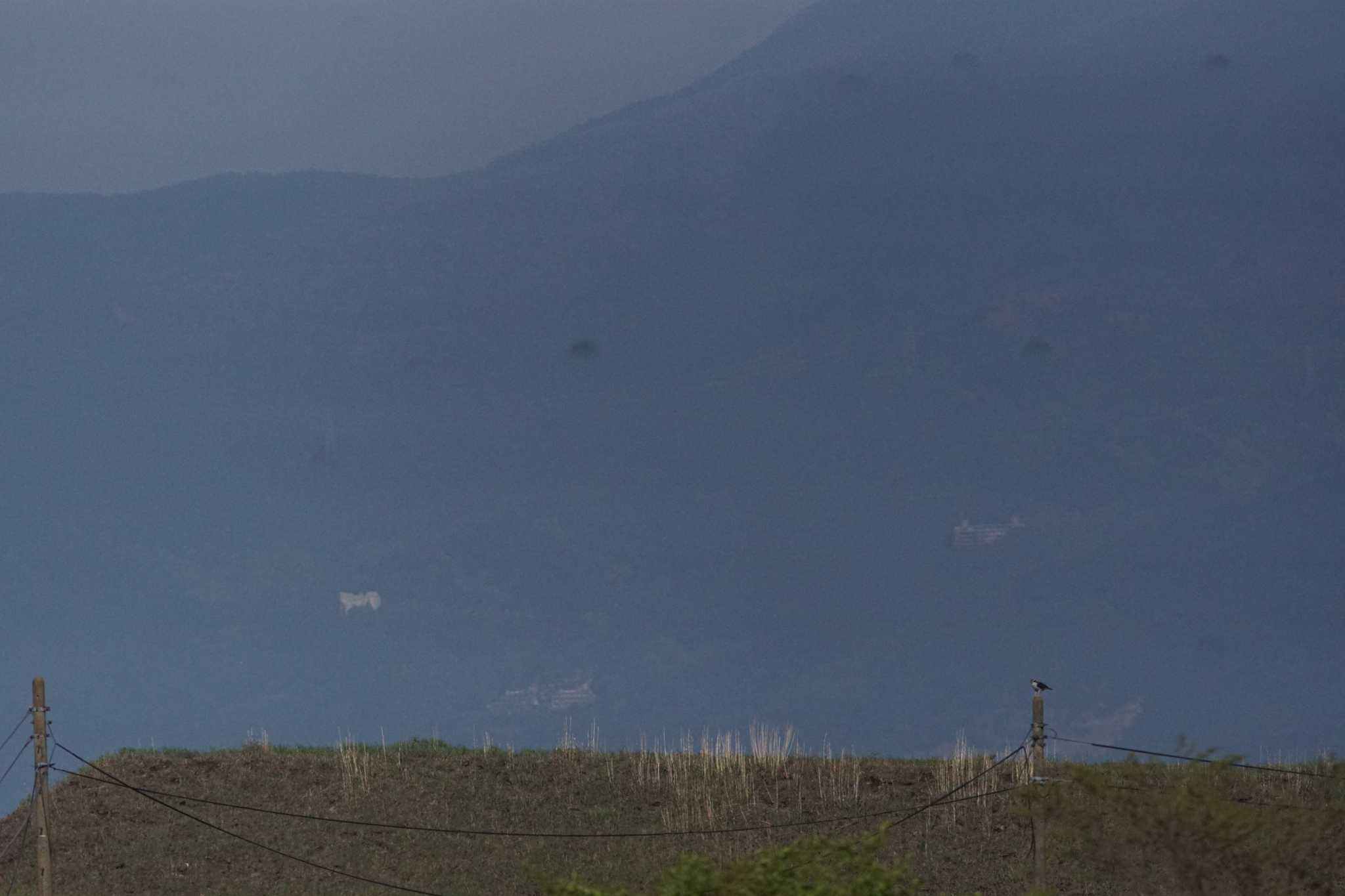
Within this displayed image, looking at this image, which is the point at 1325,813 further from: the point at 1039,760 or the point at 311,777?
the point at 311,777

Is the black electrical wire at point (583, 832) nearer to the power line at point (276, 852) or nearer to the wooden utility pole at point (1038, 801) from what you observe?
the power line at point (276, 852)

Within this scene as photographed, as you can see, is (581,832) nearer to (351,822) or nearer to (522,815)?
(522,815)

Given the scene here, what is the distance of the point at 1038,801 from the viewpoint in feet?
63.1

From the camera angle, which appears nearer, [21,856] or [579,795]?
[21,856]

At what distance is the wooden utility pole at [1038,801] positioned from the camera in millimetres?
19438

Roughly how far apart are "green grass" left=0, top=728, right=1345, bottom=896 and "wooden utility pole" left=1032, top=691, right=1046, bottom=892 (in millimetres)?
1781

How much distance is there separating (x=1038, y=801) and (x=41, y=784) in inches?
524

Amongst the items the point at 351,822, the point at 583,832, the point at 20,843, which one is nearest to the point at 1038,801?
the point at 583,832

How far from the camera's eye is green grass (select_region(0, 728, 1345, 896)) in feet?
85.2

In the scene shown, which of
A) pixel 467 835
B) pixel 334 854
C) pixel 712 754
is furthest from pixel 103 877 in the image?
pixel 712 754

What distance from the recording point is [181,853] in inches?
1080

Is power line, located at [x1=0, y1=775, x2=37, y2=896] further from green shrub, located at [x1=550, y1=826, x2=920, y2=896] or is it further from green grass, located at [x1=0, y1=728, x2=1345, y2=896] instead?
green shrub, located at [x1=550, y1=826, x2=920, y2=896]

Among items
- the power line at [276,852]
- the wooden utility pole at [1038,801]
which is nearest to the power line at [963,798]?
the wooden utility pole at [1038,801]

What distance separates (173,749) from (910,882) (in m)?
24.0
